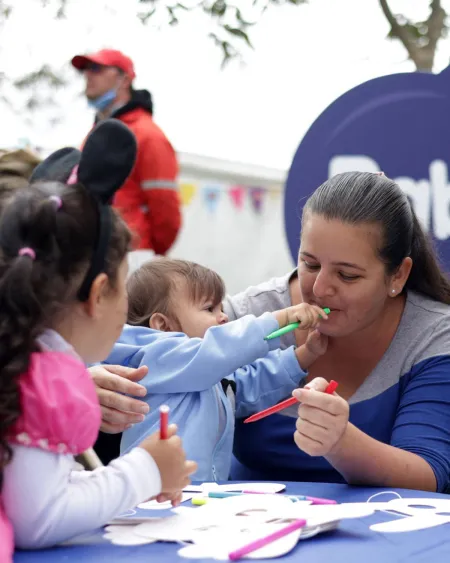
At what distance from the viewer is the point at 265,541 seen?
96 cm

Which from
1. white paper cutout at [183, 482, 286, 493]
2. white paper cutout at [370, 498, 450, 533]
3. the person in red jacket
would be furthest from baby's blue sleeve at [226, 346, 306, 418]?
the person in red jacket

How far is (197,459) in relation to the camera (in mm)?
1611

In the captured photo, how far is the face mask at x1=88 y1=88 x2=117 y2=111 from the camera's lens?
351 cm

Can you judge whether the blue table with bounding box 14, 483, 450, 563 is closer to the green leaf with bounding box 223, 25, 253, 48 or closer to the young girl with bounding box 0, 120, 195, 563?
the young girl with bounding box 0, 120, 195, 563

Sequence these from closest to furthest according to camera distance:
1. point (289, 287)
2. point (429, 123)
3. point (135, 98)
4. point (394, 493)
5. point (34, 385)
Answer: point (34, 385)
point (394, 493)
point (289, 287)
point (429, 123)
point (135, 98)

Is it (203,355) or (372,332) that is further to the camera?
(372,332)

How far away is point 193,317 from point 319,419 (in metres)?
0.53

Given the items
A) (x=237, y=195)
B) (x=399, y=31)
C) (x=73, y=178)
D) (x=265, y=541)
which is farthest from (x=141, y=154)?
(x=265, y=541)

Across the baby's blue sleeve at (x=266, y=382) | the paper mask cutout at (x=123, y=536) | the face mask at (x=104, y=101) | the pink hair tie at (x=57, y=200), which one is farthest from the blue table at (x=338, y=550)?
the face mask at (x=104, y=101)

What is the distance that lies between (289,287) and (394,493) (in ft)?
2.35

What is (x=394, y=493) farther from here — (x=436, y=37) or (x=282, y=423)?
(x=436, y=37)

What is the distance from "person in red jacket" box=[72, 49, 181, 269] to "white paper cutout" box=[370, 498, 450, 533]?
2090mm

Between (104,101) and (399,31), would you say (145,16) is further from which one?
(399,31)

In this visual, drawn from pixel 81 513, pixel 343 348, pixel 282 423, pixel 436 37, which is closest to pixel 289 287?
pixel 343 348
